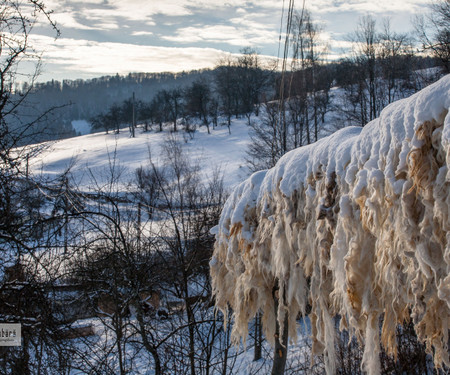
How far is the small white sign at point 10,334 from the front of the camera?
12.4 ft

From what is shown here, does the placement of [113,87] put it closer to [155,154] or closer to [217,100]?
[217,100]

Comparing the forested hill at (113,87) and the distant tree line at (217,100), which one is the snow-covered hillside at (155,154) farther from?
the forested hill at (113,87)

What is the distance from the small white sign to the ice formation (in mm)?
2739

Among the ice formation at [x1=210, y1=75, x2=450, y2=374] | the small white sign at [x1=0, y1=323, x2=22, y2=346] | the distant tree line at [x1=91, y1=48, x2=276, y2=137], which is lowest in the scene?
the small white sign at [x1=0, y1=323, x2=22, y2=346]

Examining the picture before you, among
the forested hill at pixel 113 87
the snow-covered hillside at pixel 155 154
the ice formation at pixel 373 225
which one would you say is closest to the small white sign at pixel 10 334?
the ice formation at pixel 373 225

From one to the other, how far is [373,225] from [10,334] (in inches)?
151

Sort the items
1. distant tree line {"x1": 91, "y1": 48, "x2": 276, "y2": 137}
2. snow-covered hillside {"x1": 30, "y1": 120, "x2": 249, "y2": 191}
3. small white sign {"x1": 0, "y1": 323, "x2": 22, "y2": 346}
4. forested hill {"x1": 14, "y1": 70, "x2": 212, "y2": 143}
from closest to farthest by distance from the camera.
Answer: small white sign {"x1": 0, "y1": 323, "x2": 22, "y2": 346}
snow-covered hillside {"x1": 30, "y1": 120, "x2": 249, "y2": 191}
distant tree line {"x1": 91, "y1": 48, "x2": 276, "y2": 137}
forested hill {"x1": 14, "y1": 70, "x2": 212, "y2": 143}

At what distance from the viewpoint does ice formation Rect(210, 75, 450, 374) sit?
5.02ft

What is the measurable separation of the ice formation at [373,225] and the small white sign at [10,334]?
2.74m

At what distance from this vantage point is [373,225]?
180cm

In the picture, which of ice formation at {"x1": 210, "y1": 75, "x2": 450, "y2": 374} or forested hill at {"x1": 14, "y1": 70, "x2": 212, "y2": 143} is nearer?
ice formation at {"x1": 210, "y1": 75, "x2": 450, "y2": 374}

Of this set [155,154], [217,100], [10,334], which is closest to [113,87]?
[217,100]

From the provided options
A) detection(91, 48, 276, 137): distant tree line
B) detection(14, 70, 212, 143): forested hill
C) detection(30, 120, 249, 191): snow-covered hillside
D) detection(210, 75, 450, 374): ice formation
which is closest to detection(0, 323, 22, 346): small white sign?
detection(210, 75, 450, 374): ice formation

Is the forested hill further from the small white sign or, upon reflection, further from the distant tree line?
the small white sign
